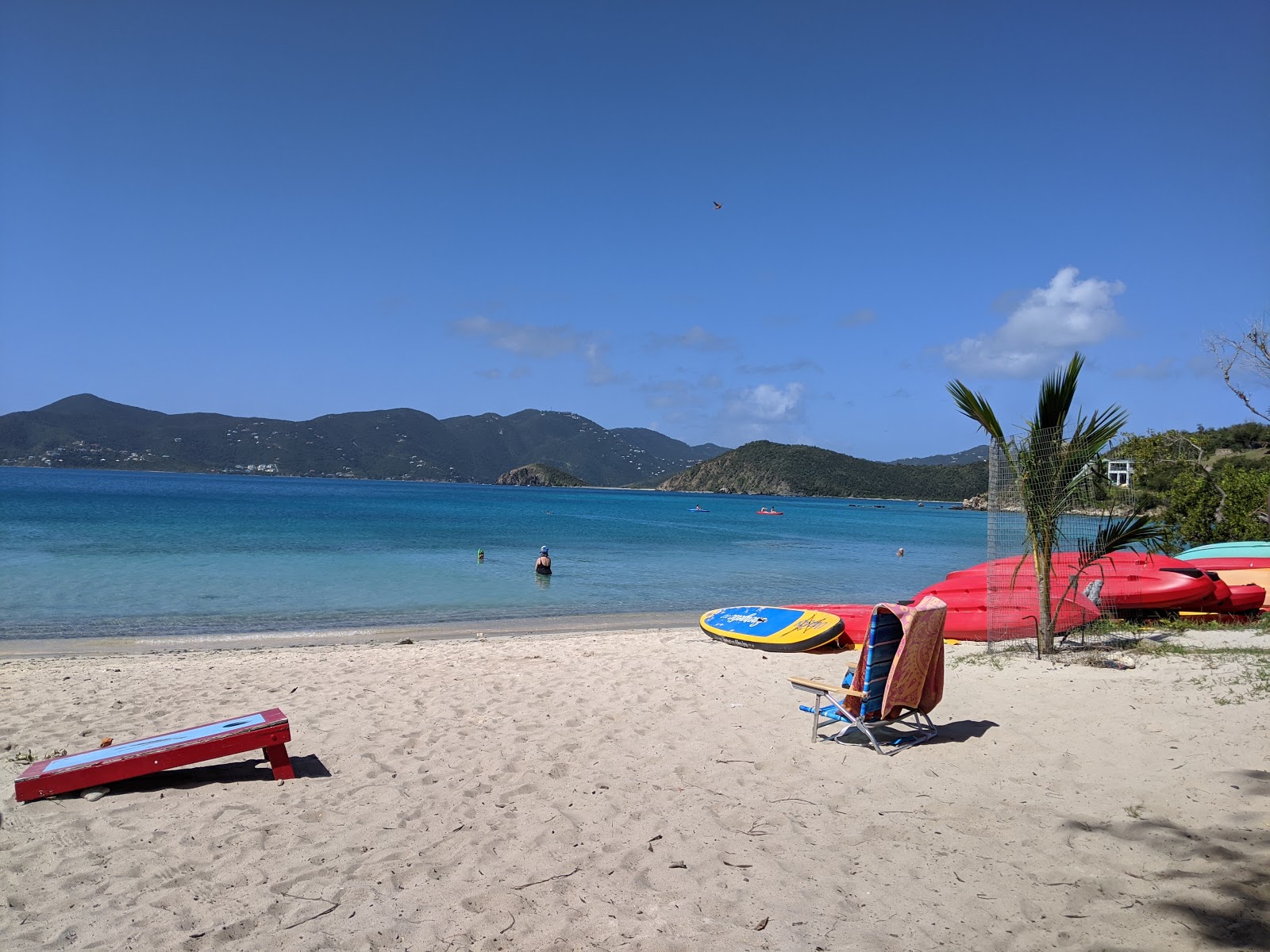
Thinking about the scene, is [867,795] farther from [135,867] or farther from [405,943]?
[135,867]

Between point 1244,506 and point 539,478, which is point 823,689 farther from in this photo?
point 539,478

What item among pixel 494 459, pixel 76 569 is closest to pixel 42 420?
pixel 494 459

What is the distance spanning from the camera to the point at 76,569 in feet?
60.2

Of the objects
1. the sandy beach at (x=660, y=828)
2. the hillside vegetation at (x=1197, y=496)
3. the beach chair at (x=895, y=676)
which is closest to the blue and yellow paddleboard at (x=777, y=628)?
the sandy beach at (x=660, y=828)

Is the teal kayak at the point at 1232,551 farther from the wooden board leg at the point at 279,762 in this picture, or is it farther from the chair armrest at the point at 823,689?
the wooden board leg at the point at 279,762

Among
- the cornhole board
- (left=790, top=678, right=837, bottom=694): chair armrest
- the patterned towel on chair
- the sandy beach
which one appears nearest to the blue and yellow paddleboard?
the sandy beach

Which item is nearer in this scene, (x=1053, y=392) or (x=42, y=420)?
(x=1053, y=392)

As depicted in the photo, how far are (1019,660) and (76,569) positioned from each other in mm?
20121

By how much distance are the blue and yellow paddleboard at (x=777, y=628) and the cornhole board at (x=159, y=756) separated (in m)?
6.05

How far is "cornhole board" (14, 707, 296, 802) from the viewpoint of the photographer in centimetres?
411

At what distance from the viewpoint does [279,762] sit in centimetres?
454

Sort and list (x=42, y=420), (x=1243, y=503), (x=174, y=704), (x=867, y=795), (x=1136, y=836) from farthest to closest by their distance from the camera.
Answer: (x=42, y=420)
(x=1243, y=503)
(x=174, y=704)
(x=867, y=795)
(x=1136, y=836)

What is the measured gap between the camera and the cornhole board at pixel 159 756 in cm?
411

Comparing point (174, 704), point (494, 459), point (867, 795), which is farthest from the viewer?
point (494, 459)
